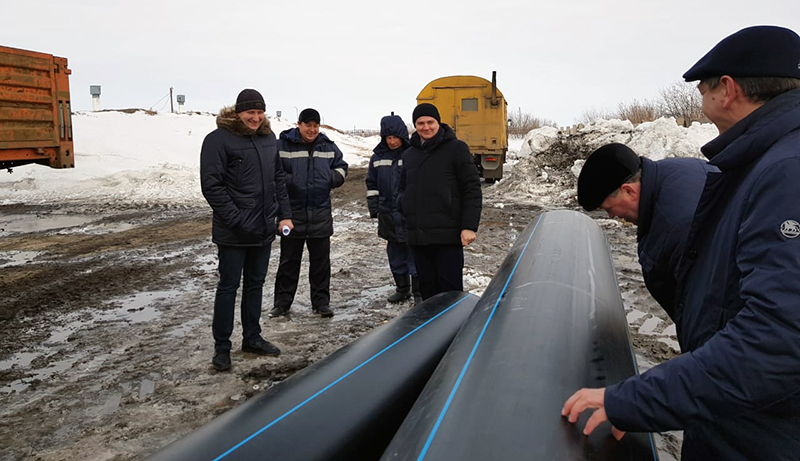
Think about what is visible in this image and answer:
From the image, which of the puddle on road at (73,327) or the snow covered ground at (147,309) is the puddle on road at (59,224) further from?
the puddle on road at (73,327)

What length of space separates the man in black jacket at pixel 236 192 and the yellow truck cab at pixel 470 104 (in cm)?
1046

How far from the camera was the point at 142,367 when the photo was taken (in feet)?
11.9

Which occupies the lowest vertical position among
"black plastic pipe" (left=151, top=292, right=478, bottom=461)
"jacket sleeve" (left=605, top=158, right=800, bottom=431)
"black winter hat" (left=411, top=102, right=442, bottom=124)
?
"black plastic pipe" (left=151, top=292, right=478, bottom=461)

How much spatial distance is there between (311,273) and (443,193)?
1.65 metres

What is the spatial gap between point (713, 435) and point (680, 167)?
894 millimetres

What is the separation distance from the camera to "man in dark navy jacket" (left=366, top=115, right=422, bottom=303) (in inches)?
201

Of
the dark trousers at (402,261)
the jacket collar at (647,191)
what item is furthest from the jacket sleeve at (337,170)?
the jacket collar at (647,191)

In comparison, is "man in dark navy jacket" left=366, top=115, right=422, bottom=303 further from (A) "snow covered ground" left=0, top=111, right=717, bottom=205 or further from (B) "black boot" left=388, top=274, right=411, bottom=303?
(A) "snow covered ground" left=0, top=111, right=717, bottom=205

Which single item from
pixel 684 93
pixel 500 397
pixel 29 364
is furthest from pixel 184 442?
pixel 684 93

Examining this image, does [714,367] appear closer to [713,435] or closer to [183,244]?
[713,435]

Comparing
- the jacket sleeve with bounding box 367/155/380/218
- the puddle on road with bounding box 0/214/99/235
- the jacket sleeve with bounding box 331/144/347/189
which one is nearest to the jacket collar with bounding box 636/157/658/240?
the jacket sleeve with bounding box 331/144/347/189

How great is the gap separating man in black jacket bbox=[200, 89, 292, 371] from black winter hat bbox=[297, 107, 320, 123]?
0.72 metres

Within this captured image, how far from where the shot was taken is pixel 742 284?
3.75 feet

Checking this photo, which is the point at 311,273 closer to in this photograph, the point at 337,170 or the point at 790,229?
the point at 337,170
